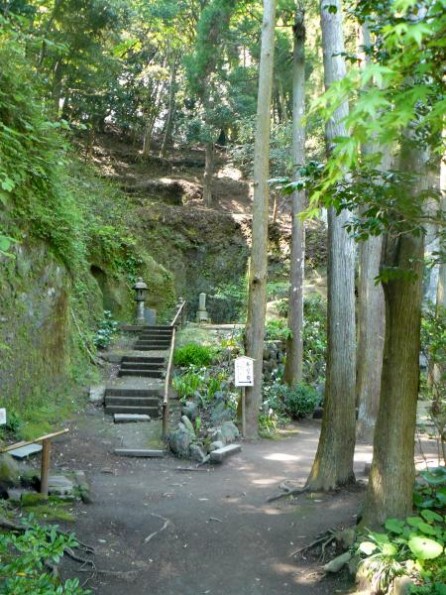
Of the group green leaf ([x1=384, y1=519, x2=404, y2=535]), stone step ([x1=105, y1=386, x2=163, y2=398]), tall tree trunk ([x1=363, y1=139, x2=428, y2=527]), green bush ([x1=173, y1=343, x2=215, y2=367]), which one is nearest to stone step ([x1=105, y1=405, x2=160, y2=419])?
stone step ([x1=105, y1=386, x2=163, y2=398])

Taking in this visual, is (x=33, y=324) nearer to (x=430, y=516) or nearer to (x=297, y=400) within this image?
(x=297, y=400)

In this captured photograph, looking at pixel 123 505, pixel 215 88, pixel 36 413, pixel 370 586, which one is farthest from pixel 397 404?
pixel 215 88

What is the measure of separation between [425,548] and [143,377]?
1050 cm

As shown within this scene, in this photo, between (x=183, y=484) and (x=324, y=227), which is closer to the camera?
(x=183, y=484)

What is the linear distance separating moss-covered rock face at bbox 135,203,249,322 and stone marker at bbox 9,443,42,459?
48.0 ft

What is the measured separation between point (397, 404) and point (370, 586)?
1.52 m

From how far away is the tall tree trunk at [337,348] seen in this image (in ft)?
23.6

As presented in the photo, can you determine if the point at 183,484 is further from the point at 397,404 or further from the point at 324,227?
the point at 324,227

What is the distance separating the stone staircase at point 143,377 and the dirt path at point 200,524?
2528mm

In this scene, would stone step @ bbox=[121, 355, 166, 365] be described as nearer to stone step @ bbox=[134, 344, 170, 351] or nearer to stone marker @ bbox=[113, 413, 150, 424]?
stone step @ bbox=[134, 344, 170, 351]

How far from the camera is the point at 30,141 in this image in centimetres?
973

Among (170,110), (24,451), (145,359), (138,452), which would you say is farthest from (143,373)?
(170,110)

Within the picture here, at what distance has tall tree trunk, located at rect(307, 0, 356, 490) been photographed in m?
7.20

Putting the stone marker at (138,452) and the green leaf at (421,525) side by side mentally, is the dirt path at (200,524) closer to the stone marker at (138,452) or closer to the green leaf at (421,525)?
the stone marker at (138,452)
